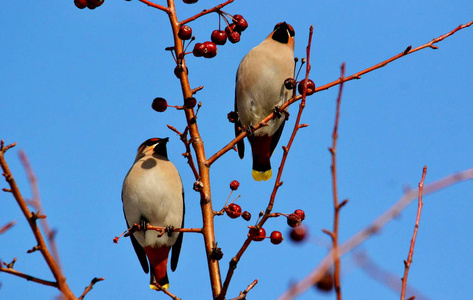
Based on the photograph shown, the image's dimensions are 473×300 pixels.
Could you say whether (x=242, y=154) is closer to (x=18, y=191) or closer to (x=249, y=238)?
(x=249, y=238)

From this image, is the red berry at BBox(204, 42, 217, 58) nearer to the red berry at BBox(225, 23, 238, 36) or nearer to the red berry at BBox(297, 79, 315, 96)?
the red berry at BBox(225, 23, 238, 36)

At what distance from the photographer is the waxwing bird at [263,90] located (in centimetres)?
457

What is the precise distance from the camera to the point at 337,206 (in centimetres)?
132

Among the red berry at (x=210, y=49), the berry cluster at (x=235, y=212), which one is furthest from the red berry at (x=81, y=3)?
the berry cluster at (x=235, y=212)

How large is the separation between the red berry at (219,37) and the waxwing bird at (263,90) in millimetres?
1201

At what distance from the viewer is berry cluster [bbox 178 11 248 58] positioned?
300cm

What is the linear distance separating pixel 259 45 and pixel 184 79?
208cm

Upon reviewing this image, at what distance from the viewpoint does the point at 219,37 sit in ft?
10.5

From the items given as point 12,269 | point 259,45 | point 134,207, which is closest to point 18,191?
point 12,269

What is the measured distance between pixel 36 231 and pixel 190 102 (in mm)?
1227

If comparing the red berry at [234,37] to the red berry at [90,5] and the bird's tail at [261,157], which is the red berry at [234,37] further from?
the bird's tail at [261,157]

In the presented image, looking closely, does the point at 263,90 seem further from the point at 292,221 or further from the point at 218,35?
the point at 292,221

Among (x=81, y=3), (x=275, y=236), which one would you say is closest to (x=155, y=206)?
(x=81, y=3)

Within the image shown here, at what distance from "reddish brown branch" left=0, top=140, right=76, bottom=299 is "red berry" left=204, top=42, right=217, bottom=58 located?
149cm
